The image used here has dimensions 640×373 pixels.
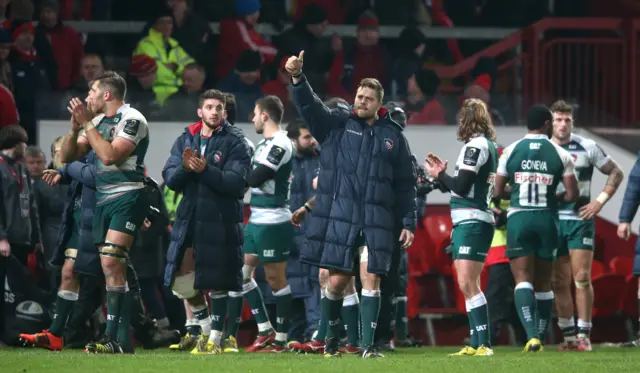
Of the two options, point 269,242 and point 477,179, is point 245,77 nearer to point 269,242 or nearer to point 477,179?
point 269,242

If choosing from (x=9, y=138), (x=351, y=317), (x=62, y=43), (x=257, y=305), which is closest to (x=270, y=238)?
(x=257, y=305)

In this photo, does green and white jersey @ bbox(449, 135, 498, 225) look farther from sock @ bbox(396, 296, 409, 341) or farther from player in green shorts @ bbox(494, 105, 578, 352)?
sock @ bbox(396, 296, 409, 341)

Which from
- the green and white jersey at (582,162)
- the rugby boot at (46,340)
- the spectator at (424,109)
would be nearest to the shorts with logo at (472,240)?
the green and white jersey at (582,162)

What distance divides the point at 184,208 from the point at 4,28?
5526 mm

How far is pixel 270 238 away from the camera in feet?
45.5

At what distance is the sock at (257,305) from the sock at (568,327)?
2.66 meters

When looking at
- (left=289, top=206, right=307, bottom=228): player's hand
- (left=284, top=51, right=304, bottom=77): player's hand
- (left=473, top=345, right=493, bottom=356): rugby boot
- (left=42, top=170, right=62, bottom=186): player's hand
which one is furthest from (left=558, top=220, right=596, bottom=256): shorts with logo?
(left=42, top=170, right=62, bottom=186): player's hand

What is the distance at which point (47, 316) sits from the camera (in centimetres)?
1416

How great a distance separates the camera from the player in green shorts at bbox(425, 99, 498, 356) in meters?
12.7

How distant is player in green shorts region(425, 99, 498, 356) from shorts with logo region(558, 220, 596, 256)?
173cm

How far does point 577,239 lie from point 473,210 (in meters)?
1.93

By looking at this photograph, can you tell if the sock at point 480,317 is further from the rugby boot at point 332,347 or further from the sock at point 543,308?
the rugby boot at point 332,347

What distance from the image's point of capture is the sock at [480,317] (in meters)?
12.8

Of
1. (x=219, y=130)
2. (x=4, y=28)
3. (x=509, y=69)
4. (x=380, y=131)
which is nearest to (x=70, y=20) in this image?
(x=4, y=28)
